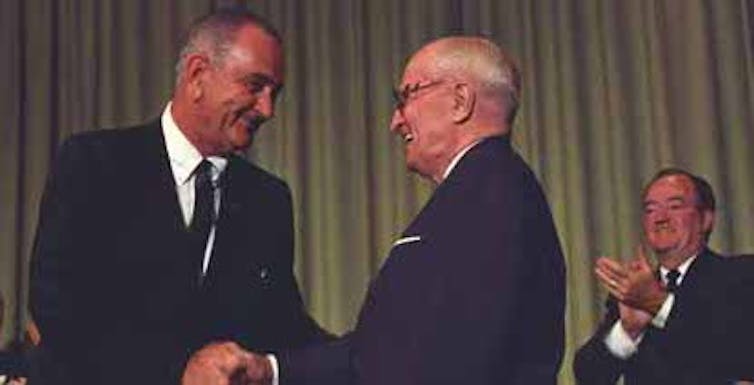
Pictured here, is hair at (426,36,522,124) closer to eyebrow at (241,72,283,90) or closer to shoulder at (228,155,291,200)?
eyebrow at (241,72,283,90)

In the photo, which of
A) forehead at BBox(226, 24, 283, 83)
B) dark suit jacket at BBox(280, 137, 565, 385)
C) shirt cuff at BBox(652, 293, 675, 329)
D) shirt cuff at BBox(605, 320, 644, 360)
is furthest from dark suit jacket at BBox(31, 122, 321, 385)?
shirt cuff at BBox(605, 320, 644, 360)

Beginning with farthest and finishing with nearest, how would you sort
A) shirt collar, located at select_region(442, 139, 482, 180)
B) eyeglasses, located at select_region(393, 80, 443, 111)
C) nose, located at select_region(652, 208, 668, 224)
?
nose, located at select_region(652, 208, 668, 224)
eyeglasses, located at select_region(393, 80, 443, 111)
shirt collar, located at select_region(442, 139, 482, 180)

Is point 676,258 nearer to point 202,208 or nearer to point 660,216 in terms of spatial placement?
point 660,216

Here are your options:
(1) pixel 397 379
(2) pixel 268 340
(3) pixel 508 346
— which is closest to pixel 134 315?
(2) pixel 268 340

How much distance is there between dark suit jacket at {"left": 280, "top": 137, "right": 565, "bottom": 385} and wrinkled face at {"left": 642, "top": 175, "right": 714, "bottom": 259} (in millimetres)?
1921

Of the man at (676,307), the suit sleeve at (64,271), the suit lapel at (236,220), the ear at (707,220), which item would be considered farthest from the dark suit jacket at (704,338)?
the suit sleeve at (64,271)

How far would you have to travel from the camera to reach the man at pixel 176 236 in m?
2.38

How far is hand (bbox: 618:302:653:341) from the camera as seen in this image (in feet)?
12.9

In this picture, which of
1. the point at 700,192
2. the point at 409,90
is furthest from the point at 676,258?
the point at 409,90

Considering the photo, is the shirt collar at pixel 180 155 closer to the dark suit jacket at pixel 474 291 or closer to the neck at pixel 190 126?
the neck at pixel 190 126

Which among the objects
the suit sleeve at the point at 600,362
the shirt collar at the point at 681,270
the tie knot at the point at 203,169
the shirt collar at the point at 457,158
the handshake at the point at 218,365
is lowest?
the suit sleeve at the point at 600,362

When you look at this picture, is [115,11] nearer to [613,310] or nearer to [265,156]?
[265,156]

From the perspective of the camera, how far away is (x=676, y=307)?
3758mm

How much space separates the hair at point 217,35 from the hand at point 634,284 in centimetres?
132
